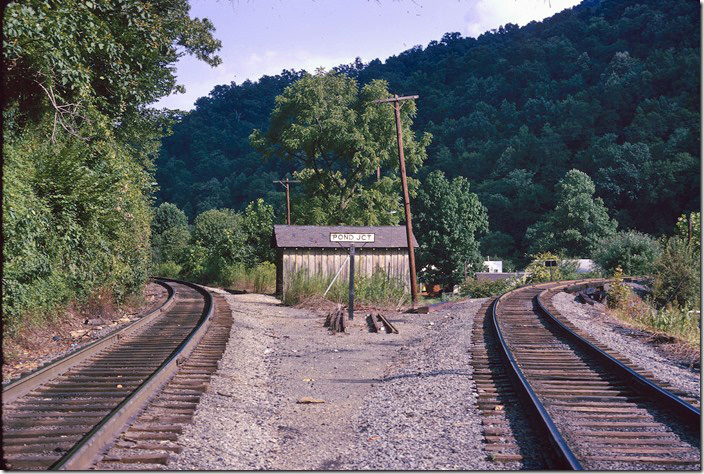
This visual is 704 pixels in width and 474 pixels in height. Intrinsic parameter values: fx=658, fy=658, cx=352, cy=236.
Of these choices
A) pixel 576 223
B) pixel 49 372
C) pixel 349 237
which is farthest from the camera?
pixel 576 223

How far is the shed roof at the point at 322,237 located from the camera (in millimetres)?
25469

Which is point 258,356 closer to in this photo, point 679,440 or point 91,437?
point 91,437

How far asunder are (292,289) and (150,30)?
343 inches

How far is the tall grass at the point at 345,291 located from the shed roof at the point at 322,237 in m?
3.69

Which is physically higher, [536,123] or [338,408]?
[536,123]

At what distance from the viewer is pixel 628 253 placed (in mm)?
38438

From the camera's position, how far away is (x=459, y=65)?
117000 millimetres

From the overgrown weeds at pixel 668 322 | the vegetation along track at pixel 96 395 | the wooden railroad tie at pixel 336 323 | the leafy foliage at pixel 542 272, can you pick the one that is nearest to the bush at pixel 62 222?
the vegetation along track at pixel 96 395

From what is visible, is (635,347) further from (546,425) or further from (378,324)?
(546,425)

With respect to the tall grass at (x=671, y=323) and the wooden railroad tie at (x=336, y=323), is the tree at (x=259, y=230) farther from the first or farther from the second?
the tall grass at (x=671, y=323)

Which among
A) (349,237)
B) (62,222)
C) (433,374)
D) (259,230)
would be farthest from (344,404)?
(259,230)

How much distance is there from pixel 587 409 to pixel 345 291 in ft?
49.1

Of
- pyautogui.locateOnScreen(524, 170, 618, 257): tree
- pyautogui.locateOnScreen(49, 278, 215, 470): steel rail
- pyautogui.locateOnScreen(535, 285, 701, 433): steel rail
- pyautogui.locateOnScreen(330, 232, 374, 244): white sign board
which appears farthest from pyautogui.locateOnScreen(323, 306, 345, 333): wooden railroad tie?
pyautogui.locateOnScreen(524, 170, 618, 257): tree

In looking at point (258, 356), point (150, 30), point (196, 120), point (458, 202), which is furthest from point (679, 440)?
point (196, 120)
